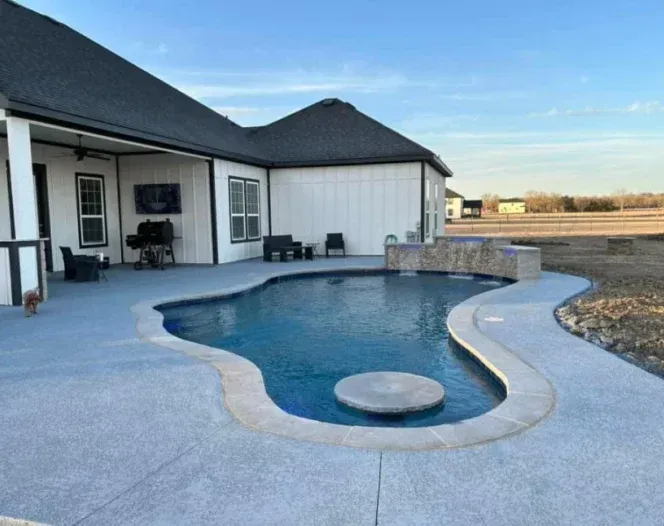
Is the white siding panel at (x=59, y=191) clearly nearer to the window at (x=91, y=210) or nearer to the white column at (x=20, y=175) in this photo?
the window at (x=91, y=210)

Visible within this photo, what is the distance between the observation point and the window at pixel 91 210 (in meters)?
11.7

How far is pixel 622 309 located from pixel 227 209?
9.53 meters

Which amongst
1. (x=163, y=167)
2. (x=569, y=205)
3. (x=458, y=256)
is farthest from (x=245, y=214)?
(x=569, y=205)

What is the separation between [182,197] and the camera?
1268 centimetres

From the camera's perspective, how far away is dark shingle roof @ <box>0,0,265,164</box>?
7.84 m

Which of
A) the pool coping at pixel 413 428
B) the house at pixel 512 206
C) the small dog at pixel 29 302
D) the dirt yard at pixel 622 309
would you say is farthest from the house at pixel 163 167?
the house at pixel 512 206

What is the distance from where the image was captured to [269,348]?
5.59 metres

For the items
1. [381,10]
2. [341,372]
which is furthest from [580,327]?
[381,10]

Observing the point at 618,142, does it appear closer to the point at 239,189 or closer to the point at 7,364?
the point at 239,189

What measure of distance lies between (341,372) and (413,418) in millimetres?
1270

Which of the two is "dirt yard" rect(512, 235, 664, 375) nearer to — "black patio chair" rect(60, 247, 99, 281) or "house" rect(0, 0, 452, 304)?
"house" rect(0, 0, 452, 304)

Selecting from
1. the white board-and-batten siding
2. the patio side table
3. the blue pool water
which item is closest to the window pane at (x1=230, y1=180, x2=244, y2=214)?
the white board-and-batten siding

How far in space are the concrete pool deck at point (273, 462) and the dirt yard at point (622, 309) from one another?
0.75 metres

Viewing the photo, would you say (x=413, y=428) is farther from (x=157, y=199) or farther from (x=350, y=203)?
(x=350, y=203)
